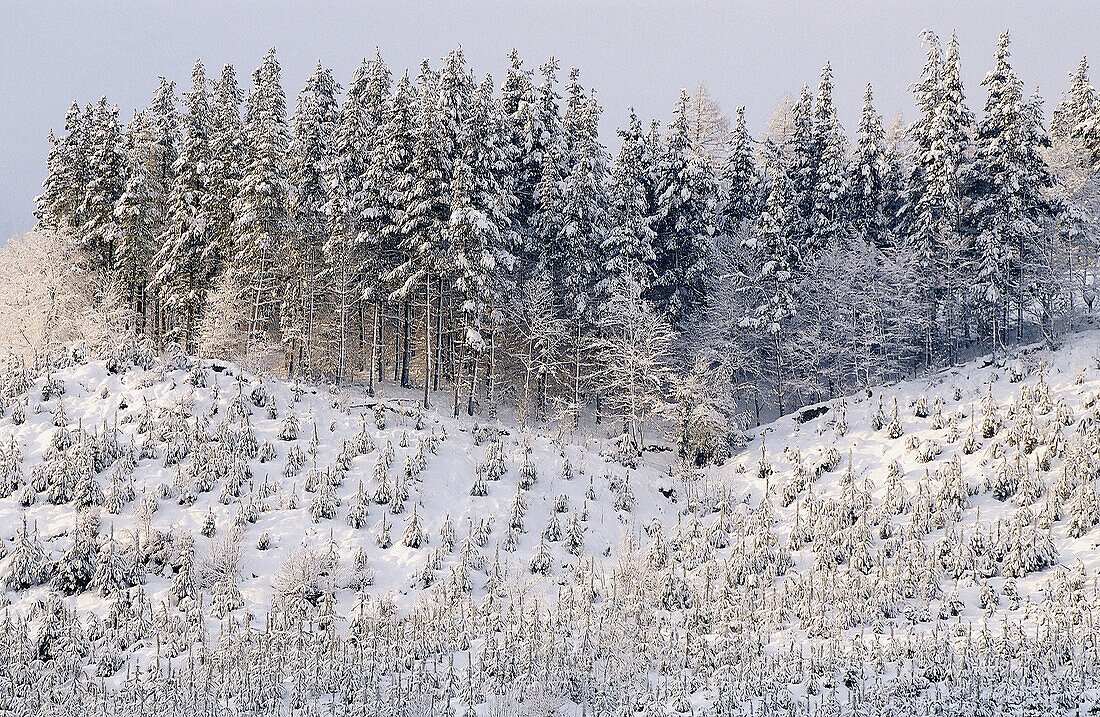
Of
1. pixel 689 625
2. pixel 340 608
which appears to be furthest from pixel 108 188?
pixel 689 625

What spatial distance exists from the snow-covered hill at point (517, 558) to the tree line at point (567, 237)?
7.57 metres

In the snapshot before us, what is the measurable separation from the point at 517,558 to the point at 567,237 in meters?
17.8

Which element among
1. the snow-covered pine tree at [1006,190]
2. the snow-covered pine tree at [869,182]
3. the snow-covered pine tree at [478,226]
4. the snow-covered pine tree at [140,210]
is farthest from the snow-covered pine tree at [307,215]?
the snow-covered pine tree at [1006,190]

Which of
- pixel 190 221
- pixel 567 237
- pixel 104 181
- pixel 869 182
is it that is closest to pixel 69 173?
pixel 104 181

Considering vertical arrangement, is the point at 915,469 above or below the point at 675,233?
below

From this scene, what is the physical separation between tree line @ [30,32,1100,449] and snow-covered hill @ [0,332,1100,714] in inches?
298

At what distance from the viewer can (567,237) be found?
34344 mm

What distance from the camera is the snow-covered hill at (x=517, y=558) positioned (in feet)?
43.2

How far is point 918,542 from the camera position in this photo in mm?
18266

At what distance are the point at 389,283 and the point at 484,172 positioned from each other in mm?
7559

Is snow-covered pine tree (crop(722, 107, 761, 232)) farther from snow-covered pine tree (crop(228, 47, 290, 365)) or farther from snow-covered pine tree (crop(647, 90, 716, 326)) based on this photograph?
snow-covered pine tree (crop(228, 47, 290, 365))

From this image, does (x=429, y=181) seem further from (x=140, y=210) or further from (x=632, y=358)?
(x=140, y=210)

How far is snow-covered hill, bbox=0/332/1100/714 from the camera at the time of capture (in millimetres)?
13164

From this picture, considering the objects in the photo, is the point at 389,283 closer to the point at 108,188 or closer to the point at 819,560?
the point at 108,188
